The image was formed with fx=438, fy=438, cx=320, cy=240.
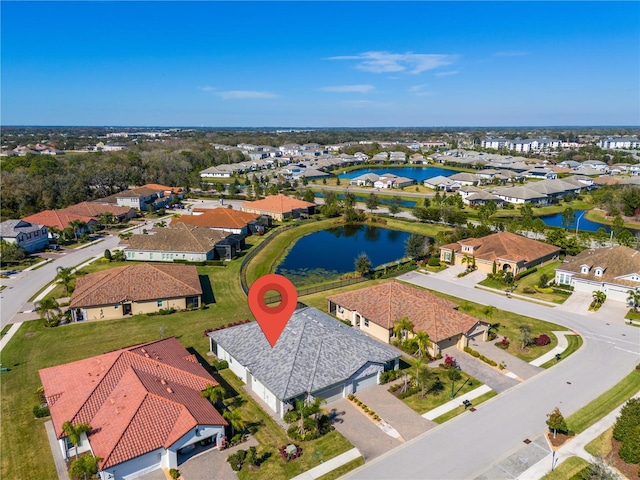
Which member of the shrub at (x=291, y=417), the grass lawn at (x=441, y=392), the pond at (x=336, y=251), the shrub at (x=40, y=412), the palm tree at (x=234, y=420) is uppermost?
the palm tree at (x=234, y=420)

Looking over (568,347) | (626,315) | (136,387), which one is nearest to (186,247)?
(136,387)

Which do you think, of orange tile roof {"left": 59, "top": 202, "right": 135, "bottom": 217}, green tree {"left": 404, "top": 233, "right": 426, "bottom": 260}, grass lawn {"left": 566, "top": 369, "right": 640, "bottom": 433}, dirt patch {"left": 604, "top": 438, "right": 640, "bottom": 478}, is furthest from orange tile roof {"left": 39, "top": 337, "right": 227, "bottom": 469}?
orange tile roof {"left": 59, "top": 202, "right": 135, "bottom": 217}

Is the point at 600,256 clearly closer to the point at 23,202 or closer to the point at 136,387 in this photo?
the point at 136,387

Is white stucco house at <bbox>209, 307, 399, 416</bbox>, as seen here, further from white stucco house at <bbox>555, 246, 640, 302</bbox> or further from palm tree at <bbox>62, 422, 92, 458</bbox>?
white stucco house at <bbox>555, 246, 640, 302</bbox>

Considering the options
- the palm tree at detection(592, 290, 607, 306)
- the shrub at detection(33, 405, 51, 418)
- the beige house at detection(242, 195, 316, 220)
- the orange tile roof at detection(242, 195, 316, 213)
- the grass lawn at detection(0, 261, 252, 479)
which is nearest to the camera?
the grass lawn at detection(0, 261, 252, 479)

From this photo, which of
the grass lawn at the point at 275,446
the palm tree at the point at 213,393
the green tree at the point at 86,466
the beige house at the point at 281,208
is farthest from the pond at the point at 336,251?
the green tree at the point at 86,466

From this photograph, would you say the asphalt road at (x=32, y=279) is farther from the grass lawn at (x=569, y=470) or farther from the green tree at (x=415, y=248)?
the grass lawn at (x=569, y=470)

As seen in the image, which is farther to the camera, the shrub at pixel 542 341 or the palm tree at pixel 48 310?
the palm tree at pixel 48 310
